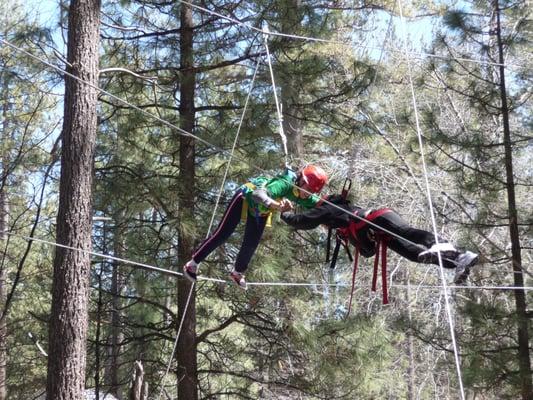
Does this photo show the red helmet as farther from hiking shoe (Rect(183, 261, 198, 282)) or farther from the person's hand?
hiking shoe (Rect(183, 261, 198, 282))

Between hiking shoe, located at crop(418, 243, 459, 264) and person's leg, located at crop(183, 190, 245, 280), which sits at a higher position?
person's leg, located at crop(183, 190, 245, 280)

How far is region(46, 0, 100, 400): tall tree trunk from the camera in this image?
4.66 metres

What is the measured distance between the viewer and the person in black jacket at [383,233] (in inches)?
142

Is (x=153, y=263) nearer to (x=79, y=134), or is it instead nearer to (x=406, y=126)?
(x=79, y=134)

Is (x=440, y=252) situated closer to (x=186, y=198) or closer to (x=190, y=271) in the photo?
(x=190, y=271)

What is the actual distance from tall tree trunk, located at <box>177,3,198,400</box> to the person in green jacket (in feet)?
6.44

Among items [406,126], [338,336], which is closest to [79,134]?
[338,336]

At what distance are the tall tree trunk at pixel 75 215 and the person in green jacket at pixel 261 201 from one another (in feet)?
3.15

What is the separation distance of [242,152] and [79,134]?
217 centimetres

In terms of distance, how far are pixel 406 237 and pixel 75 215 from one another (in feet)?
7.79

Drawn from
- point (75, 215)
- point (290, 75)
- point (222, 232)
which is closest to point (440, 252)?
point (222, 232)

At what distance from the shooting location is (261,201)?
12.7 ft

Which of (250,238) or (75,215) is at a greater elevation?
(75,215)

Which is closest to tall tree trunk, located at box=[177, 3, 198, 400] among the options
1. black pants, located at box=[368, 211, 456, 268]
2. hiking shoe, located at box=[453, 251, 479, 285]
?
black pants, located at box=[368, 211, 456, 268]
